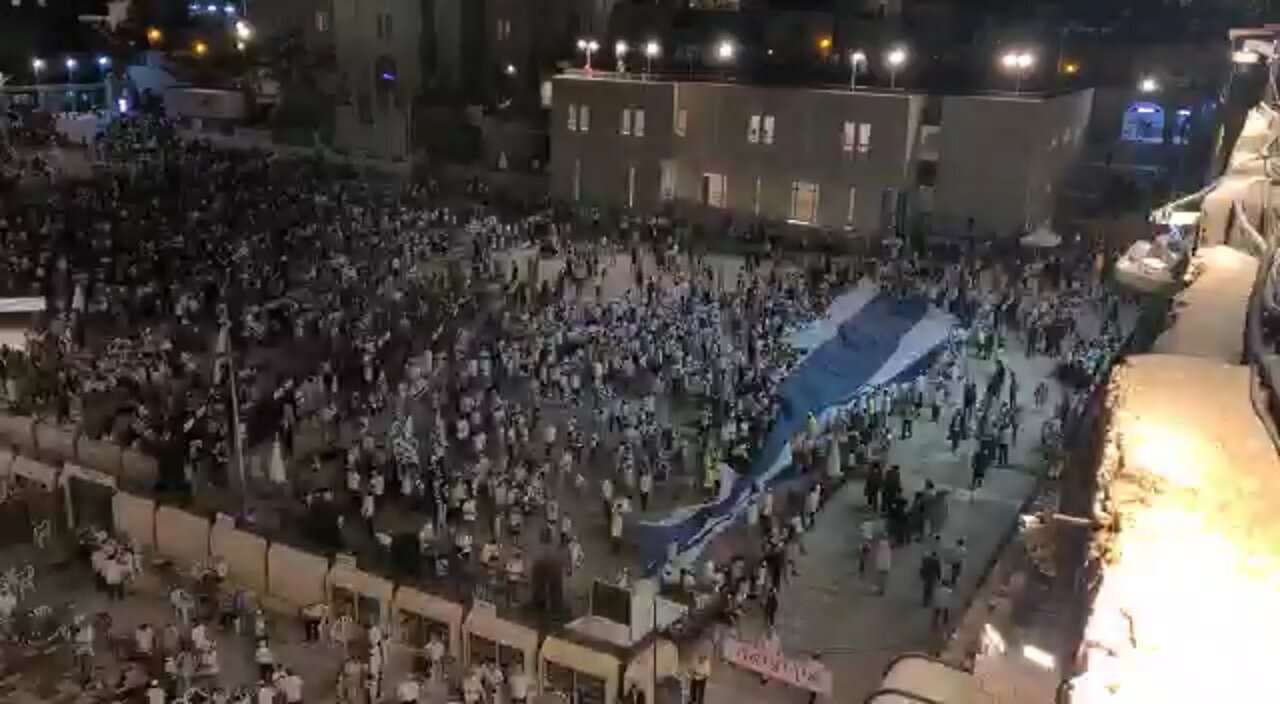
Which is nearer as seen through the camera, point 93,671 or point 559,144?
point 93,671

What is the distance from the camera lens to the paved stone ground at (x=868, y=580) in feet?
42.1

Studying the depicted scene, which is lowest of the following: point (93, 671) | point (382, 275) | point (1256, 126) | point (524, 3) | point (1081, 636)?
point (93, 671)

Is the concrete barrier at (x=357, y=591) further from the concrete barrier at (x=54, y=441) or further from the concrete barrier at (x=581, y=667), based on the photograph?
the concrete barrier at (x=54, y=441)

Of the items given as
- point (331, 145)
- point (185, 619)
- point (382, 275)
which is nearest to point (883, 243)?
point (382, 275)

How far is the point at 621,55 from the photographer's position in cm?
3934

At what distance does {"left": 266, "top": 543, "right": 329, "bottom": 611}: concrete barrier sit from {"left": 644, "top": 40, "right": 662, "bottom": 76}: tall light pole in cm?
2565

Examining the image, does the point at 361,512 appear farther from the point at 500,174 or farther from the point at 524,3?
the point at 524,3

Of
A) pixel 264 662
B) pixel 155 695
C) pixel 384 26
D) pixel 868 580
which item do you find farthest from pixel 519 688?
pixel 384 26

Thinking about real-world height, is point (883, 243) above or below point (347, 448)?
above

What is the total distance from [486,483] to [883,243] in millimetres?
17803

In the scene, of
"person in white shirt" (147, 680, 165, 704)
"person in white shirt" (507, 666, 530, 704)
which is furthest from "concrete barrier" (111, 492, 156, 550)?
"person in white shirt" (507, 666, 530, 704)

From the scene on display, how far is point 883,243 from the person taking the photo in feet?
104

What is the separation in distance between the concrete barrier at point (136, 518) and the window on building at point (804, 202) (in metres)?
22.5

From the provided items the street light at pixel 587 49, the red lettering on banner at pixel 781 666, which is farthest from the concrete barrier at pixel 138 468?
the street light at pixel 587 49
